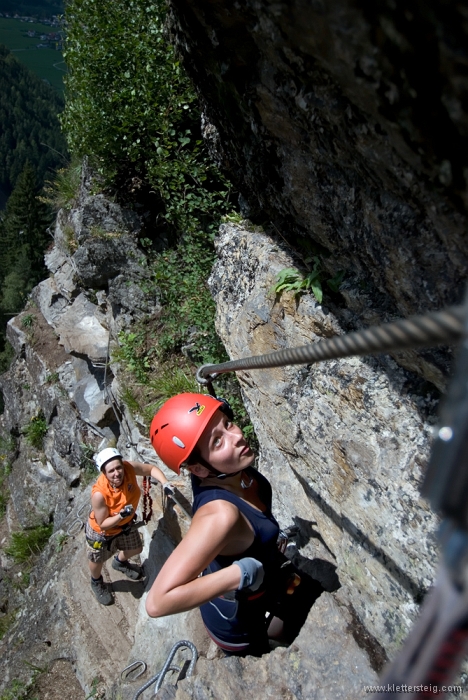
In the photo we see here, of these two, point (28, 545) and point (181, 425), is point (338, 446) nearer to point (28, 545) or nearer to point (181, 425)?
point (181, 425)

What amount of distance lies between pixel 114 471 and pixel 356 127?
4356mm

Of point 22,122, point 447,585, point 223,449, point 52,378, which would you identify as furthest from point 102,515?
point 22,122

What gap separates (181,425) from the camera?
2.90 meters

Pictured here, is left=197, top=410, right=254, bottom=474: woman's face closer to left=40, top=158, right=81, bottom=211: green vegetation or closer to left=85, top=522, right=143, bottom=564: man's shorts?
left=85, top=522, right=143, bottom=564: man's shorts

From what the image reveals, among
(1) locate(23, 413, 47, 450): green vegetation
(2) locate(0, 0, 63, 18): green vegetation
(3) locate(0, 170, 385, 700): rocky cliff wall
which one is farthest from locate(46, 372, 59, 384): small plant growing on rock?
(2) locate(0, 0, 63, 18): green vegetation

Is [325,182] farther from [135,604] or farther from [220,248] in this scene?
[135,604]

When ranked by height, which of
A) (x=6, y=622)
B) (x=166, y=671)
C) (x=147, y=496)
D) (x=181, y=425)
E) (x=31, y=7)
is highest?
(x=31, y=7)

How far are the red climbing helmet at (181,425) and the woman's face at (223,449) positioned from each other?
2.3 inches

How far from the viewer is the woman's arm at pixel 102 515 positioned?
17.3 ft

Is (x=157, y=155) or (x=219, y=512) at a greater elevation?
(x=157, y=155)

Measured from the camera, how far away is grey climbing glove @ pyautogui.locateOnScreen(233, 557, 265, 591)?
2439mm

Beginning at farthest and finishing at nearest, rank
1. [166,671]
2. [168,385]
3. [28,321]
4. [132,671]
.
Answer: [28,321]
[168,385]
[132,671]
[166,671]

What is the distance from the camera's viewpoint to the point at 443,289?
→ 6.91ft

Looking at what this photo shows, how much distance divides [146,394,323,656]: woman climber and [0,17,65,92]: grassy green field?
12745 cm
